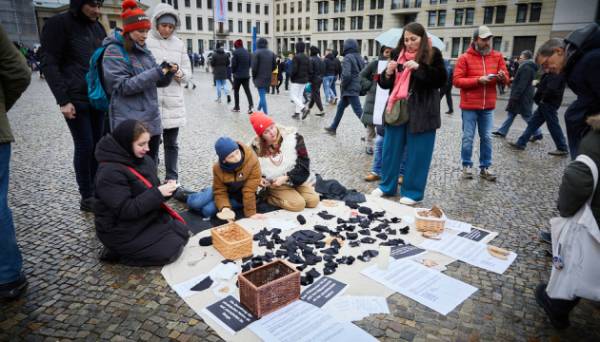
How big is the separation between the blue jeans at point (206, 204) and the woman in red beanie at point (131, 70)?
3.21ft

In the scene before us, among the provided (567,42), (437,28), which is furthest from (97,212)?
(437,28)

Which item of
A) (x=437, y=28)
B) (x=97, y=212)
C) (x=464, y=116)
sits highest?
(x=437, y=28)

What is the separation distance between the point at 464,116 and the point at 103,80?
4821mm

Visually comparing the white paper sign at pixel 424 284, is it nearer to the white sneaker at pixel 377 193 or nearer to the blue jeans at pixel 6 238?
the white sneaker at pixel 377 193

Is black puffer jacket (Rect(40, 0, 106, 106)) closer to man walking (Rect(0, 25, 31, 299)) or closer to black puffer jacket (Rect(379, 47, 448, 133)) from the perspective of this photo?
man walking (Rect(0, 25, 31, 299))

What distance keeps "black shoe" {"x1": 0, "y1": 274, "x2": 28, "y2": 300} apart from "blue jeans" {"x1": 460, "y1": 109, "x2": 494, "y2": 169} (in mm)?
5542

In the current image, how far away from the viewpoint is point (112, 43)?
12.2 ft

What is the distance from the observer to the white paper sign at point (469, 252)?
11.0ft

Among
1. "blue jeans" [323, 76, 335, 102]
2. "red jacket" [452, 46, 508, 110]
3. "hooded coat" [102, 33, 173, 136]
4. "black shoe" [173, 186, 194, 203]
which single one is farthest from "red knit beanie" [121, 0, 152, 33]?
"blue jeans" [323, 76, 335, 102]

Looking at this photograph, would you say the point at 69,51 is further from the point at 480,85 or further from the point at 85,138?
the point at 480,85

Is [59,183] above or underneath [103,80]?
underneath

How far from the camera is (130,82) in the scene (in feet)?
12.1

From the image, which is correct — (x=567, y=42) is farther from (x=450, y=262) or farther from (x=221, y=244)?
(x=221, y=244)

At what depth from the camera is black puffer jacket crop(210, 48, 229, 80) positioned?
1254 centimetres
